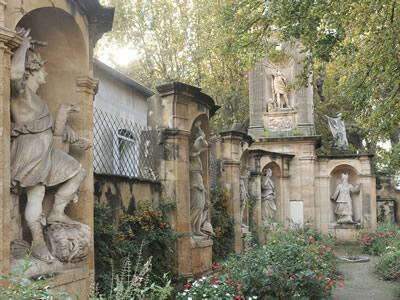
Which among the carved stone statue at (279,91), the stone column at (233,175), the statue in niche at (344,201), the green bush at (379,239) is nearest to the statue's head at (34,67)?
the stone column at (233,175)

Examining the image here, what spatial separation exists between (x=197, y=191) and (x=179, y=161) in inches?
36.6

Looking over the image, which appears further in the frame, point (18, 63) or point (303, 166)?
point (303, 166)

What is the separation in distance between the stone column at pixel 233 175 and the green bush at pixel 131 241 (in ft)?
10.4

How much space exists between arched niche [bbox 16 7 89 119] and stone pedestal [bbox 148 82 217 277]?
276 cm

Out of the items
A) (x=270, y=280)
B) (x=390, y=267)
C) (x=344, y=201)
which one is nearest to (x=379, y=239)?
(x=344, y=201)

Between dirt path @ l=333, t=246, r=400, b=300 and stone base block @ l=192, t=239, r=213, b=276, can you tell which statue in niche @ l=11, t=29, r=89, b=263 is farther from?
dirt path @ l=333, t=246, r=400, b=300

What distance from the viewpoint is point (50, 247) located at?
4.39 metres

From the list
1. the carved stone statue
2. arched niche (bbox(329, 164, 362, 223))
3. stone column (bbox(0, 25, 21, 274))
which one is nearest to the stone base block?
stone column (bbox(0, 25, 21, 274))

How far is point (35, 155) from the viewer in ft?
13.6

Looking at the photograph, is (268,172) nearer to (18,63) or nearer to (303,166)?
(303,166)

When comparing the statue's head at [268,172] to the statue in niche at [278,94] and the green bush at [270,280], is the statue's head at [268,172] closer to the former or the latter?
the statue in niche at [278,94]

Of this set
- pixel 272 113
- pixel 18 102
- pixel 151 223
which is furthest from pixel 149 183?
pixel 272 113

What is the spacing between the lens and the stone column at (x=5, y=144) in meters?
3.54

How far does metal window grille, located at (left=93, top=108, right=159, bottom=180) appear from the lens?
698 centimetres
